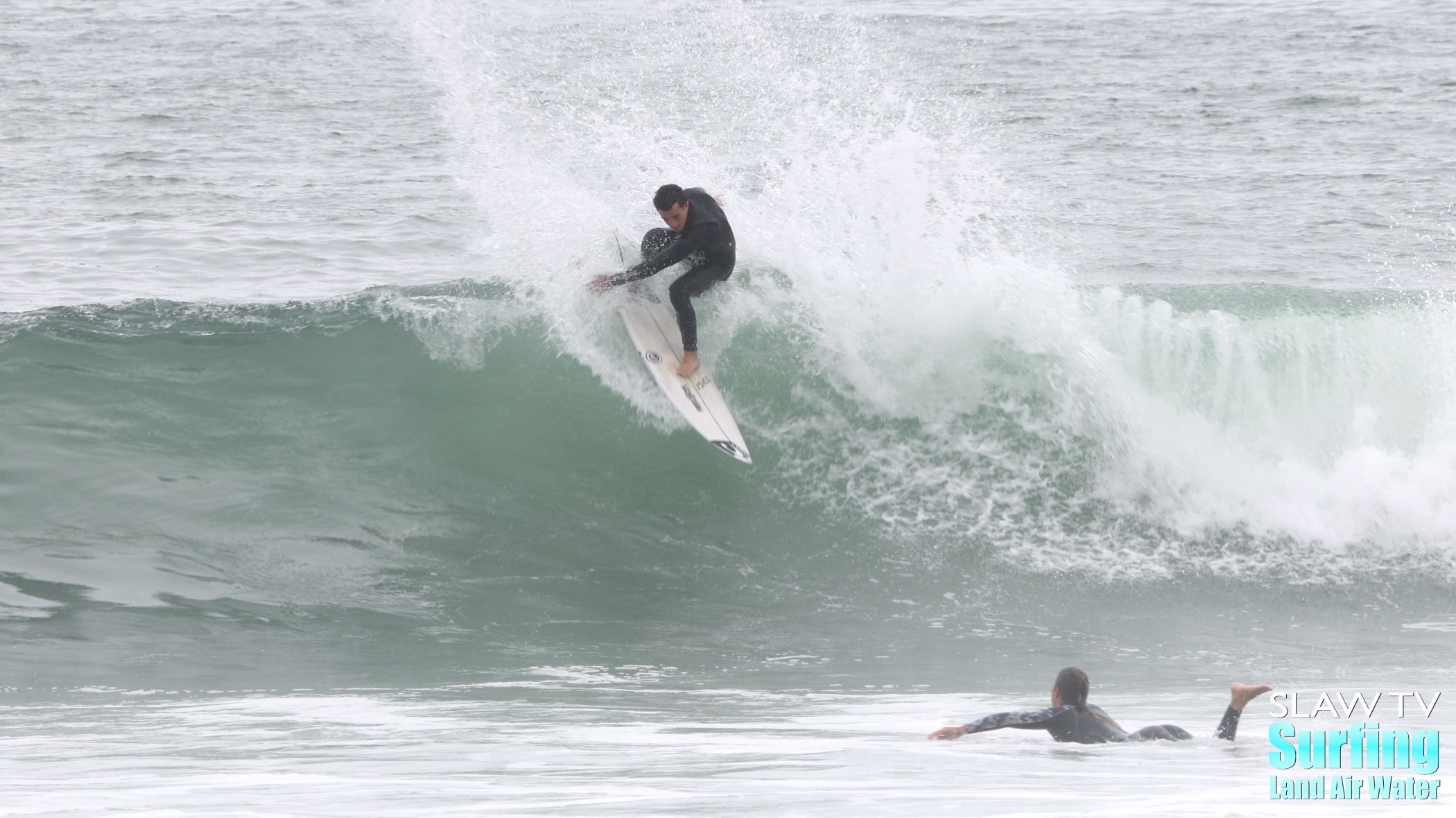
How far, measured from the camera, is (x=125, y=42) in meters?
28.2

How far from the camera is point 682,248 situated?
8.50 m

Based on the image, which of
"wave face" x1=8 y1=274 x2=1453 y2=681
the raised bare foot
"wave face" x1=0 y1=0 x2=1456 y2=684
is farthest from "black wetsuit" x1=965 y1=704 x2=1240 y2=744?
the raised bare foot

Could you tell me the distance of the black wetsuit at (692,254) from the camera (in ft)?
27.9

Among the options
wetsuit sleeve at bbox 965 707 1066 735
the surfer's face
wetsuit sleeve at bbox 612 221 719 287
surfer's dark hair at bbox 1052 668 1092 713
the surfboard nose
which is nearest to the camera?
wetsuit sleeve at bbox 965 707 1066 735

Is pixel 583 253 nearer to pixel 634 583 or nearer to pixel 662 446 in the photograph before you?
pixel 662 446

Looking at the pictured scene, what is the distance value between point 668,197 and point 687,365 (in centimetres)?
138

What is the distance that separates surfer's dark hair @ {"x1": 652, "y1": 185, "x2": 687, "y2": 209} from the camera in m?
8.12

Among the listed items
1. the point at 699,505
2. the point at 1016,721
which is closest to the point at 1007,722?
the point at 1016,721

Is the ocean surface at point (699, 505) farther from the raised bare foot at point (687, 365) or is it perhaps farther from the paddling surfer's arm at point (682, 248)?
the paddling surfer's arm at point (682, 248)

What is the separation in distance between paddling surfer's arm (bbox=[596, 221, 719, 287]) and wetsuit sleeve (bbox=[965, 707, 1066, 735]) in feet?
13.5

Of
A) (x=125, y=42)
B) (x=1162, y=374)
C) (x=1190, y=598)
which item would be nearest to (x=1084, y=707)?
(x=1190, y=598)

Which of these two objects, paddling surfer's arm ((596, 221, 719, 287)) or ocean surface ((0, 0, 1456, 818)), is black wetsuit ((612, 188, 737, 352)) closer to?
paddling surfer's arm ((596, 221, 719, 287))

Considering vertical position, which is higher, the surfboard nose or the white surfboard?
the white surfboard

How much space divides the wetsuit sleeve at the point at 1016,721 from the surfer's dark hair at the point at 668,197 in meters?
4.05
